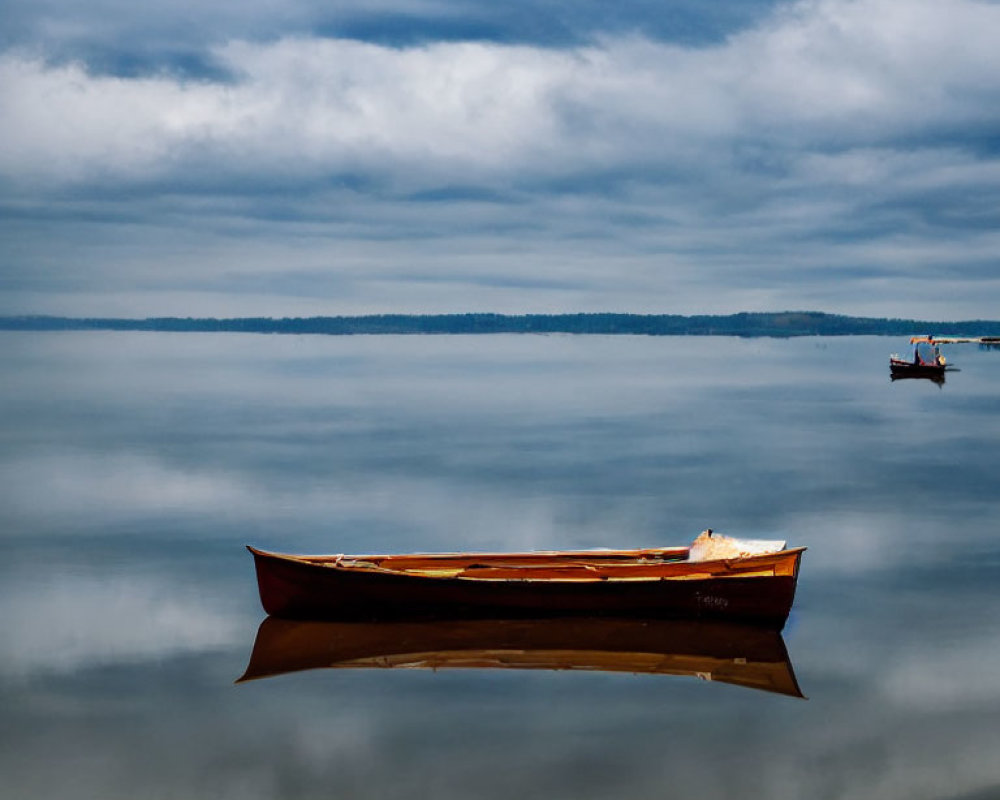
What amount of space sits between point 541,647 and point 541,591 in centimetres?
97

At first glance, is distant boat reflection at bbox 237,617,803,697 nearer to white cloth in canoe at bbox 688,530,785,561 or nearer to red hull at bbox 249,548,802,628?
red hull at bbox 249,548,802,628

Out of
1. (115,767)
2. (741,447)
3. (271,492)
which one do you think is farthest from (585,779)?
(741,447)

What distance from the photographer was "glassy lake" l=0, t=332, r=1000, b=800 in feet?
41.3

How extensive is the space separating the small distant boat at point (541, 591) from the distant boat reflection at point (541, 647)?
0.61ft

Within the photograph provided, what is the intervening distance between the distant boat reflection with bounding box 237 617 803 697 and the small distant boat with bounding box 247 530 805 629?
18cm

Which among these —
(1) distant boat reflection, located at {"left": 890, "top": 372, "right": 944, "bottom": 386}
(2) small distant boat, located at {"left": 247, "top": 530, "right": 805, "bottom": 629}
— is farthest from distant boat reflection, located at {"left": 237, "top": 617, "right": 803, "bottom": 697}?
(1) distant boat reflection, located at {"left": 890, "top": 372, "right": 944, "bottom": 386}

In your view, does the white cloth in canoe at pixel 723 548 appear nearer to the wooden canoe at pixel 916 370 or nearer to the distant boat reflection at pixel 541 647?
the distant boat reflection at pixel 541 647

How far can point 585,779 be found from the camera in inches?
483

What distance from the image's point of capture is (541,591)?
672 inches

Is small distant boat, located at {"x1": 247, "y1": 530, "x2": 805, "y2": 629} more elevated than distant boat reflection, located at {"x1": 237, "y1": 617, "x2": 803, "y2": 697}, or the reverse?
small distant boat, located at {"x1": 247, "y1": 530, "x2": 805, "y2": 629}

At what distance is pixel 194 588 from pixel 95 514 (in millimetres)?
8909

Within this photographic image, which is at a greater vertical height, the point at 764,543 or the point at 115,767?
the point at 764,543

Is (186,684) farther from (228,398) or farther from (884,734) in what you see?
(228,398)

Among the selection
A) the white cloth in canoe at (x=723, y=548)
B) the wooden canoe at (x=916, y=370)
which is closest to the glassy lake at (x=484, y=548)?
the white cloth in canoe at (x=723, y=548)
